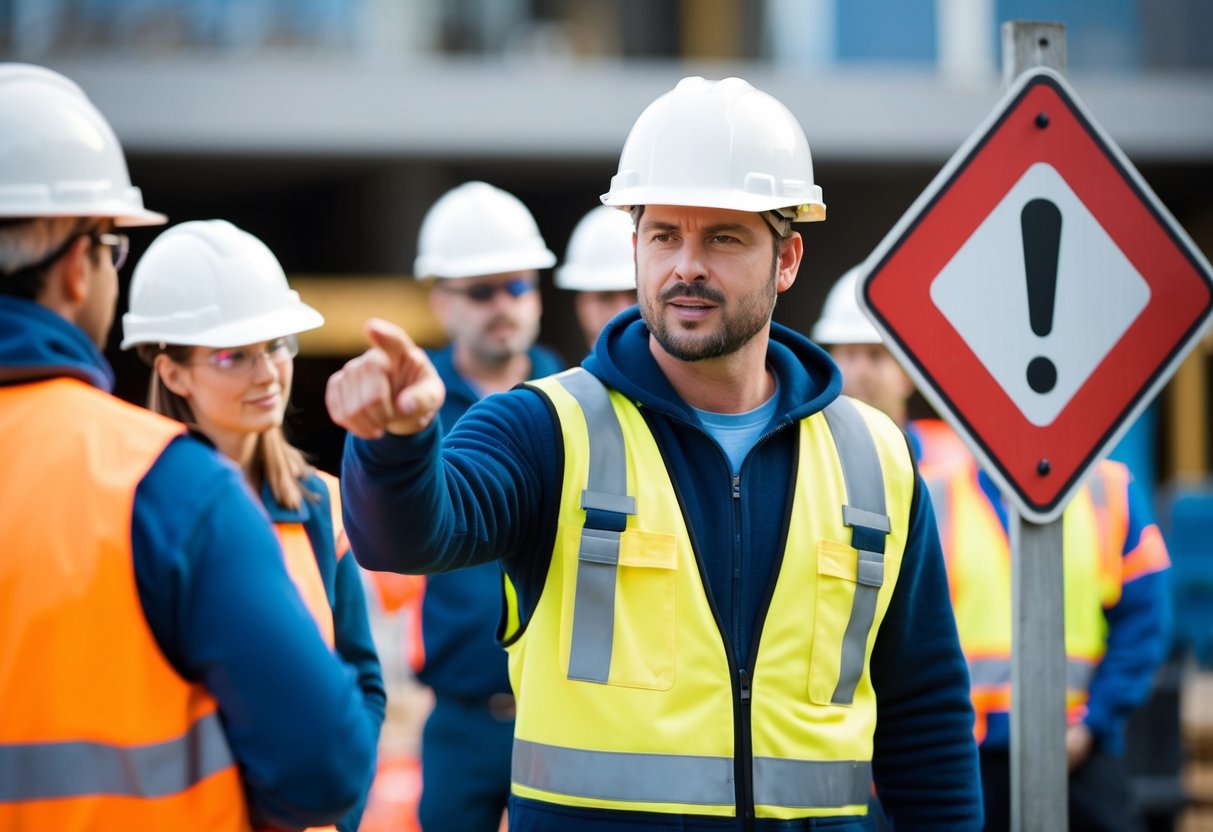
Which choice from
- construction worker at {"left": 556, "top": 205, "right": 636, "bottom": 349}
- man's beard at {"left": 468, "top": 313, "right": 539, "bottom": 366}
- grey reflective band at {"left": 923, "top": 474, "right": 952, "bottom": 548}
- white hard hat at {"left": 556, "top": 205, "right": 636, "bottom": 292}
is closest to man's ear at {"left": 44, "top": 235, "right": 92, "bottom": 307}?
man's beard at {"left": 468, "top": 313, "right": 539, "bottom": 366}

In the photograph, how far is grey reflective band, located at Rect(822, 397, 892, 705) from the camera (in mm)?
2961

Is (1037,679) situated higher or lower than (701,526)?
lower

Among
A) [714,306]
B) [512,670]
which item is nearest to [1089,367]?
[714,306]

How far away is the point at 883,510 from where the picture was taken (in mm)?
3049

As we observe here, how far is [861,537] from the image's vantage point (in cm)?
298

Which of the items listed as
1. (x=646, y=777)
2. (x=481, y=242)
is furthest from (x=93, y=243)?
(x=481, y=242)

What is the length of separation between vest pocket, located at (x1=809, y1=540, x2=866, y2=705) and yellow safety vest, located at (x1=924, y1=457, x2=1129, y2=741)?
214 cm

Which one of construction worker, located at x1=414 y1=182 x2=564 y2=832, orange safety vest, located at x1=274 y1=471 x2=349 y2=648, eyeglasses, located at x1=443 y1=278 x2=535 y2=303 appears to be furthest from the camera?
eyeglasses, located at x1=443 y1=278 x2=535 y2=303

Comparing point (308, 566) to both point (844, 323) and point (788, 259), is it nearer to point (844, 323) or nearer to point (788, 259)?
point (788, 259)

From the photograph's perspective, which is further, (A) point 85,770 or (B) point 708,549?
(B) point 708,549

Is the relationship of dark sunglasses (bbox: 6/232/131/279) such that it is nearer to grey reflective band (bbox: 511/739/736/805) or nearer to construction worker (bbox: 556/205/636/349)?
grey reflective band (bbox: 511/739/736/805)

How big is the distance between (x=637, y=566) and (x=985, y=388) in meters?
0.71

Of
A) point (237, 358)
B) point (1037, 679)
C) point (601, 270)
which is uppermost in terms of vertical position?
point (601, 270)

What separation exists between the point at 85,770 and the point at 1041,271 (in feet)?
6.03
